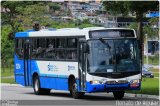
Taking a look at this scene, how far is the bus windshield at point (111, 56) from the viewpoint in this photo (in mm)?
24844

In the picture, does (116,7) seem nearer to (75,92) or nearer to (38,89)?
(75,92)

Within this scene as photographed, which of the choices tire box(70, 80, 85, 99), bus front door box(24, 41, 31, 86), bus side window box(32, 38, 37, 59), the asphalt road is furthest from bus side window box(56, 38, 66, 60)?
bus front door box(24, 41, 31, 86)

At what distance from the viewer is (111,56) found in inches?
980

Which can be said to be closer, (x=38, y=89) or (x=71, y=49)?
(x=71, y=49)

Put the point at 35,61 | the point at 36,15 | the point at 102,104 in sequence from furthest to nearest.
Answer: the point at 36,15, the point at 35,61, the point at 102,104

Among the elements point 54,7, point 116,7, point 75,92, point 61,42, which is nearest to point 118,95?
point 75,92

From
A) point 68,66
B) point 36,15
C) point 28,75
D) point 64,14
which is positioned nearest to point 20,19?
point 36,15

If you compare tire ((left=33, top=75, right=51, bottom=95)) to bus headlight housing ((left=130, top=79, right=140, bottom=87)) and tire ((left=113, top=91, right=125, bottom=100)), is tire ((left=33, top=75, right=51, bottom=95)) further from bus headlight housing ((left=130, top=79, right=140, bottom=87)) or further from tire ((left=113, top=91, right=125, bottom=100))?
bus headlight housing ((left=130, top=79, right=140, bottom=87))

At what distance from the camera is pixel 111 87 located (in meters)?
24.8

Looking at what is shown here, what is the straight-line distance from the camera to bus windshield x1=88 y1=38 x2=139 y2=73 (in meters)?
24.8

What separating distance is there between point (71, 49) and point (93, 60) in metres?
1.98

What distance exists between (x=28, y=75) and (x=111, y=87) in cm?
766

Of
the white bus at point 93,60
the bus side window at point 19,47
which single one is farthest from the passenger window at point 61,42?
the bus side window at point 19,47

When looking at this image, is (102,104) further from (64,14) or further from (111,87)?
(64,14)
